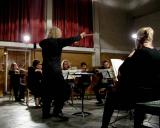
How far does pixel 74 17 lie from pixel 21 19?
7.78 feet

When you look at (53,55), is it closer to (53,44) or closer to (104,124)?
(53,44)

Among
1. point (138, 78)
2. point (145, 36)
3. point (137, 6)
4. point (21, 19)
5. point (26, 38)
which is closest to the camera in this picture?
point (138, 78)

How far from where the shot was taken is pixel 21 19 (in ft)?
33.3

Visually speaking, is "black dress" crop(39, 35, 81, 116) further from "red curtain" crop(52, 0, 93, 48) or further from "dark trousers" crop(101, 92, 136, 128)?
"red curtain" crop(52, 0, 93, 48)

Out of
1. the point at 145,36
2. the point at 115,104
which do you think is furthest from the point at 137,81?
the point at 145,36

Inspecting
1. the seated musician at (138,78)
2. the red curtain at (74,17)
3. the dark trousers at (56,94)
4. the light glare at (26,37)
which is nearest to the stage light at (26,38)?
the light glare at (26,37)

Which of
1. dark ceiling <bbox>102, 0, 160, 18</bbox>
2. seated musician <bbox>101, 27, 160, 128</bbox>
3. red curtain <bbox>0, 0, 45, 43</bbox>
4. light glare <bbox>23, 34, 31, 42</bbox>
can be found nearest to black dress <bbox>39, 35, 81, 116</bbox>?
seated musician <bbox>101, 27, 160, 128</bbox>

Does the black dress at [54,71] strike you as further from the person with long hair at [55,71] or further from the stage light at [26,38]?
the stage light at [26,38]

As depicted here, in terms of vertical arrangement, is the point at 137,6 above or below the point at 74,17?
above

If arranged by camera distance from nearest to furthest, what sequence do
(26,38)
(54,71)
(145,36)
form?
(145,36), (54,71), (26,38)

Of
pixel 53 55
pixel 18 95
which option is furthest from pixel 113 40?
pixel 53 55

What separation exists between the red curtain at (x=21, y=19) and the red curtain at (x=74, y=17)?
671mm

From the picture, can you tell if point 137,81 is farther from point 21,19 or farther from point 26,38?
point 21,19

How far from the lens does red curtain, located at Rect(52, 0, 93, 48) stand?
36.0 feet
